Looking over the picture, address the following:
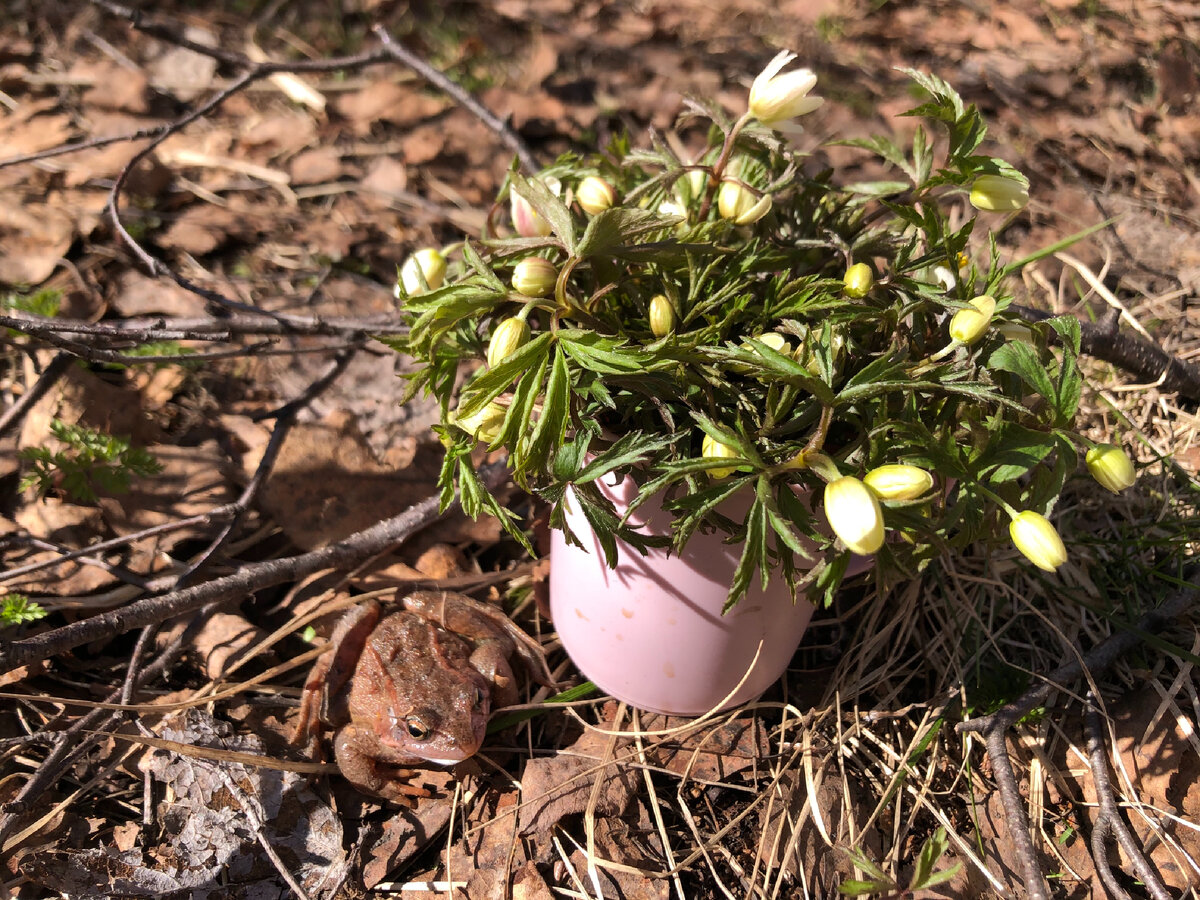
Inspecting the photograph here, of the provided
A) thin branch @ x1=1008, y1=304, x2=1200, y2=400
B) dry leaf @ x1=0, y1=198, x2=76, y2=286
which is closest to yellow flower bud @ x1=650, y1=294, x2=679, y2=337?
thin branch @ x1=1008, y1=304, x2=1200, y2=400

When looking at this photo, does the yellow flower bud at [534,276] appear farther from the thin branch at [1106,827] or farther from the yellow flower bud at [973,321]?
the thin branch at [1106,827]

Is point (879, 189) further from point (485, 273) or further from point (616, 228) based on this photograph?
point (485, 273)

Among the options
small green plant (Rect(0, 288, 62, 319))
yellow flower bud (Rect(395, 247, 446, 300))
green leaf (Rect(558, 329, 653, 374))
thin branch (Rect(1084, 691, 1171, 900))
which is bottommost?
thin branch (Rect(1084, 691, 1171, 900))

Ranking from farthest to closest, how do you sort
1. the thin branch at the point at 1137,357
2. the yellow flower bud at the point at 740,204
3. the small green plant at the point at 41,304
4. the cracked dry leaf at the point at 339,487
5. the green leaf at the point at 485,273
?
the small green plant at the point at 41,304
the cracked dry leaf at the point at 339,487
the thin branch at the point at 1137,357
the yellow flower bud at the point at 740,204
the green leaf at the point at 485,273

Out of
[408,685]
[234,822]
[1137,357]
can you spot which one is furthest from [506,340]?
[1137,357]

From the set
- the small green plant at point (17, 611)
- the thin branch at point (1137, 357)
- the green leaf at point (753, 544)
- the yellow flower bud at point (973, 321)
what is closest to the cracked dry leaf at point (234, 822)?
the small green plant at point (17, 611)

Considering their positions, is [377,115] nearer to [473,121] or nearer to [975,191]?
[473,121]

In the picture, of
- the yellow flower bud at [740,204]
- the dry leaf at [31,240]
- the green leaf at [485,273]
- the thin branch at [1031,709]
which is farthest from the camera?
the dry leaf at [31,240]

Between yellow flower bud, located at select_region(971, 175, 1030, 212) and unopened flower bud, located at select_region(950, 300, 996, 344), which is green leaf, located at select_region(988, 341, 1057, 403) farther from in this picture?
yellow flower bud, located at select_region(971, 175, 1030, 212)
